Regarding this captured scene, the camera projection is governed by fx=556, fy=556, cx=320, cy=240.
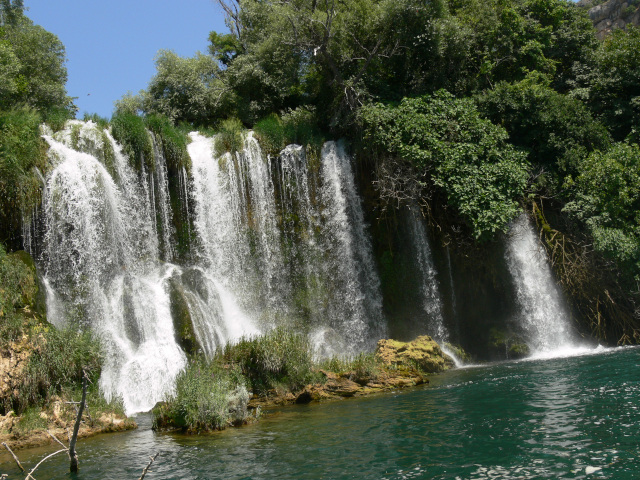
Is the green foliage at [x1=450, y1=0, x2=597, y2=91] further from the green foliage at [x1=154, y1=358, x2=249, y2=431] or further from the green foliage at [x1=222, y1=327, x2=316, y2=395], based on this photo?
the green foliage at [x1=154, y1=358, x2=249, y2=431]

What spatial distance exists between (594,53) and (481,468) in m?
22.4

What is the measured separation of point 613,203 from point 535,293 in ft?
12.4

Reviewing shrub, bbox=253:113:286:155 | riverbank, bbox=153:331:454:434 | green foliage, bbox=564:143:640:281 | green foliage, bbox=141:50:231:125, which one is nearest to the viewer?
riverbank, bbox=153:331:454:434

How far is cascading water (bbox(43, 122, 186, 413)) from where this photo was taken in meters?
13.3

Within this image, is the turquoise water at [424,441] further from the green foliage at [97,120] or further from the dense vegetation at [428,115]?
the green foliage at [97,120]

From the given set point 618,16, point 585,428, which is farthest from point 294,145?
point 618,16

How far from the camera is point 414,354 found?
14.6m

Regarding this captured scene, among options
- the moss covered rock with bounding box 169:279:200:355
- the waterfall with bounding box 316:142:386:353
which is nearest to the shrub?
the waterfall with bounding box 316:142:386:353

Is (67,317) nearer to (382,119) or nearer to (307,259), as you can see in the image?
(307,259)

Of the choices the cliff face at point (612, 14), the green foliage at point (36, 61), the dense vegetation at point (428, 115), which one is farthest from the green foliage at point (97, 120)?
the cliff face at point (612, 14)

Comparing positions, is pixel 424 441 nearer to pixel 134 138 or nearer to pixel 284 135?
pixel 134 138

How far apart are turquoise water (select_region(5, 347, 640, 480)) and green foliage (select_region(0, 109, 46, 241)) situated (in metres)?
7.54

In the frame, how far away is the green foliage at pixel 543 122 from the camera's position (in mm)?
19922

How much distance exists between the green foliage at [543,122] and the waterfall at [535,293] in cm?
286
